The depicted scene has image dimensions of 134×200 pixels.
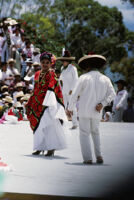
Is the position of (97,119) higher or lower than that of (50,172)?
higher

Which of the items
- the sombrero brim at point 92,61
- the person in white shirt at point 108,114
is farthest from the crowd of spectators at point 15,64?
the sombrero brim at point 92,61

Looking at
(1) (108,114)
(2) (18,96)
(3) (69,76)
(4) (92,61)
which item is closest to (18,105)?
(2) (18,96)

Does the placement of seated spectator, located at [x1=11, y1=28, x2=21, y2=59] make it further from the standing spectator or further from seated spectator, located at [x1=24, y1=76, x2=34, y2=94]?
seated spectator, located at [x1=24, y1=76, x2=34, y2=94]

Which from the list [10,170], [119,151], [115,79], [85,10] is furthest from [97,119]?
[85,10]

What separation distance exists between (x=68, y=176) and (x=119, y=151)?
2.91m

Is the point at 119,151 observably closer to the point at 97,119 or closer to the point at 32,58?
the point at 97,119

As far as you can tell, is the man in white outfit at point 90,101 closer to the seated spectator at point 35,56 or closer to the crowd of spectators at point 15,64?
the crowd of spectators at point 15,64

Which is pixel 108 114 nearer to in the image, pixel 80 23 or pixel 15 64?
pixel 15 64

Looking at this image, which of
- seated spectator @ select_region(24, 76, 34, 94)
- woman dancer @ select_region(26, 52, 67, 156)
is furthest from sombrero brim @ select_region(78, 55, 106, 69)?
seated spectator @ select_region(24, 76, 34, 94)

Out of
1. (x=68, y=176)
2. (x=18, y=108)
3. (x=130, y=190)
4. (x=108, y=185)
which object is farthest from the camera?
(x=18, y=108)

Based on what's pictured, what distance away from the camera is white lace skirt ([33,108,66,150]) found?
8.28m

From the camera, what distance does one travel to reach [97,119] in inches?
286

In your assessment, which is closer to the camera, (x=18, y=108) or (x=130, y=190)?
(x=130, y=190)

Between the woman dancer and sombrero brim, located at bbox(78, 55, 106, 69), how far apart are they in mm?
896
